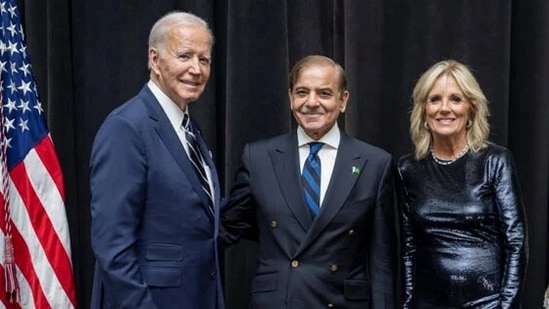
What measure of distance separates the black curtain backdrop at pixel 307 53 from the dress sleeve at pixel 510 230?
0.78 m

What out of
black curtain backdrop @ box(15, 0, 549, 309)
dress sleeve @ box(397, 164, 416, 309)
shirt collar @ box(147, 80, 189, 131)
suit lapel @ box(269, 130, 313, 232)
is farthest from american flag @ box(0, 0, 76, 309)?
dress sleeve @ box(397, 164, 416, 309)

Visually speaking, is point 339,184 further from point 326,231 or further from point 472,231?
Result: point 472,231

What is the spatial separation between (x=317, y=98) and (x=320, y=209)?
1.19 ft

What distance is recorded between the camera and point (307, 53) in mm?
3180

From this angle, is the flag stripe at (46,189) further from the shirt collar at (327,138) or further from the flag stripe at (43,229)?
the shirt collar at (327,138)

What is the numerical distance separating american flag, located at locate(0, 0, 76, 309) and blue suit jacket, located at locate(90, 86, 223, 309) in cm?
51

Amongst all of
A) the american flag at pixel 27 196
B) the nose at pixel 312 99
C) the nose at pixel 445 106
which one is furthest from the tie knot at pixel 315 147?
the american flag at pixel 27 196

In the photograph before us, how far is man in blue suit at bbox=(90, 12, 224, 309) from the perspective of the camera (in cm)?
206

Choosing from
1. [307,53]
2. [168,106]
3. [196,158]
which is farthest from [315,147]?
[307,53]

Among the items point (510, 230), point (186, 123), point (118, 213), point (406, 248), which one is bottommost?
point (406, 248)

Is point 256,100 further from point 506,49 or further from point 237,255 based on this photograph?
point 506,49

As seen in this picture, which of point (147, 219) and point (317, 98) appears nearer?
point (147, 219)

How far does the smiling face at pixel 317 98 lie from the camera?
2414 millimetres

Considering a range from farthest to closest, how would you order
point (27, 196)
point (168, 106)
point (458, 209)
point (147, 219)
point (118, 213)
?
point (27, 196), point (458, 209), point (168, 106), point (147, 219), point (118, 213)
